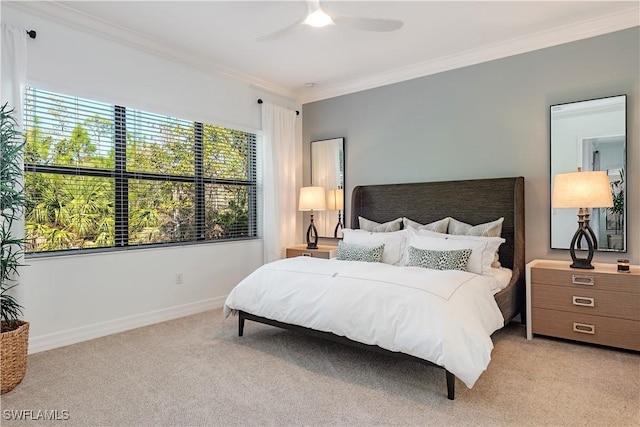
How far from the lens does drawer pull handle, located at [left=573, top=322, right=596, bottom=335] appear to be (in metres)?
3.18

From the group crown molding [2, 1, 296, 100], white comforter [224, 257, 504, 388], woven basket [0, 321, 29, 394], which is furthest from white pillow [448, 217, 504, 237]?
woven basket [0, 321, 29, 394]

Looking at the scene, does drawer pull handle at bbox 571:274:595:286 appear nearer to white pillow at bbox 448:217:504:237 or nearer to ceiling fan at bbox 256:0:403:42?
white pillow at bbox 448:217:504:237

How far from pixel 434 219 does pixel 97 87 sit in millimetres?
3515

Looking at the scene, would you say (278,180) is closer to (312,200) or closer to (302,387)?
(312,200)

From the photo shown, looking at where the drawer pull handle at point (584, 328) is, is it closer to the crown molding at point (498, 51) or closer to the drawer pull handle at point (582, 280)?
the drawer pull handle at point (582, 280)

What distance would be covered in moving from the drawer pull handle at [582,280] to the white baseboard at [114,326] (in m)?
3.55

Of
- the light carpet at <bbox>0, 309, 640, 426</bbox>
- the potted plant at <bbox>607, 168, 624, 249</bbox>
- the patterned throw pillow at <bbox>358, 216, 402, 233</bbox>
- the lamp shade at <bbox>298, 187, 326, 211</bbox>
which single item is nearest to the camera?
the light carpet at <bbox>0, 309, 640, 426</bbox>

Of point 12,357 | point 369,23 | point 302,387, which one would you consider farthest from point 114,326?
point 369,23

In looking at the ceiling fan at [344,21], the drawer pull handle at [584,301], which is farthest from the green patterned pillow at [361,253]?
the ceiling fan at [344,21]

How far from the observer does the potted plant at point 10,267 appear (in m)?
2.49

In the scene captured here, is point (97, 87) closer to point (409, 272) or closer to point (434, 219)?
point (409, 272)

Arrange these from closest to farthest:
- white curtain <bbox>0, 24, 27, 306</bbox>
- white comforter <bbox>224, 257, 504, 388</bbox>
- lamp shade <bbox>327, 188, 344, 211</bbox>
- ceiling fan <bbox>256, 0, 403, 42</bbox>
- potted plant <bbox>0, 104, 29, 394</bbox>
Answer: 1. white comforter <bbox>224, 257, 504, 388</bbox>
2. potted plant <bbox>0, 104, 29, 394</bbox>
3. ceiling fan <bbox>256, 0, 403, 42</bbox>
4. white curtain <bbox>0, 24, 27, 306</bbox>
5. lamp shade <bbox>327, 188, 344, 211</bbox>

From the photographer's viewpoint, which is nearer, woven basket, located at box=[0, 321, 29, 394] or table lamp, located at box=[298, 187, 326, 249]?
woven basket, located at box=[0, 321, 29, 394]

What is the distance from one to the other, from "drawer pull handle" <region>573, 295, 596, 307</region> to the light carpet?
1.17 ft
